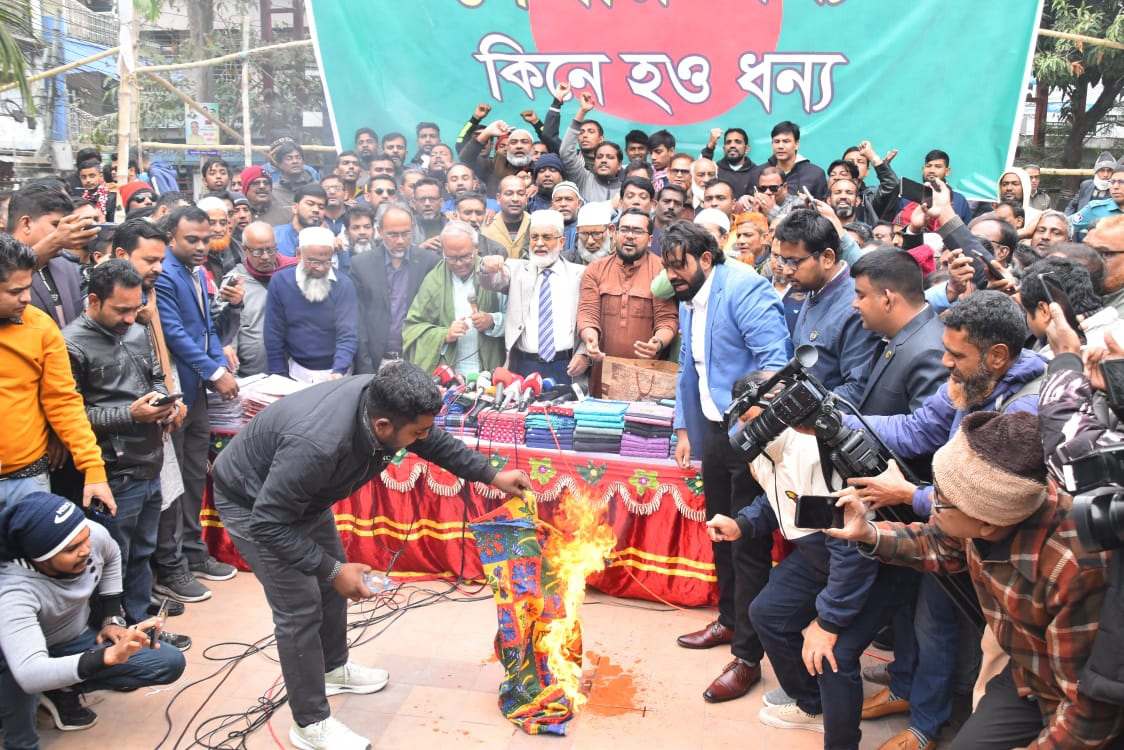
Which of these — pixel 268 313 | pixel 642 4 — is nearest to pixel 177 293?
pixel 268 313

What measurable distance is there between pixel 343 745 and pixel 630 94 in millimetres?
6670

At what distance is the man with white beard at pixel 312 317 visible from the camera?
5.67 meters

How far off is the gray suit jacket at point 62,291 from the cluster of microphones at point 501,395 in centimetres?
197

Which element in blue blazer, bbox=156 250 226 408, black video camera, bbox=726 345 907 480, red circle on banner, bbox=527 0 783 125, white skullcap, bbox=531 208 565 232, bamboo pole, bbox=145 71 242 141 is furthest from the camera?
bamboo pole, bbox=145 71 242 141

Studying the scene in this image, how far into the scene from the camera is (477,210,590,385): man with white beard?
5.72 meters

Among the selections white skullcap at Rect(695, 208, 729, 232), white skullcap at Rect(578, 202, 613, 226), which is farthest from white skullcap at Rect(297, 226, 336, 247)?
white skullcap at Rect(695, 208, 729, 232)

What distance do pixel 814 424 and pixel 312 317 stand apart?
3.71 meters

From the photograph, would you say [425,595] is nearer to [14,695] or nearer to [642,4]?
[14,695]

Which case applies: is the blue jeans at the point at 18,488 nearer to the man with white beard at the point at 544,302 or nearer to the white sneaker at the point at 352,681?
the white sneaker at the point at 352,681

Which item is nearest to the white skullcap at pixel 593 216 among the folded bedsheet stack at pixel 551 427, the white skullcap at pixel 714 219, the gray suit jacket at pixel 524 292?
the gray suit jacket at pixel 524 292

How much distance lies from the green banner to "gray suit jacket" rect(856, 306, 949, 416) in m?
4.98

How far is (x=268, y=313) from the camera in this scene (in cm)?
571

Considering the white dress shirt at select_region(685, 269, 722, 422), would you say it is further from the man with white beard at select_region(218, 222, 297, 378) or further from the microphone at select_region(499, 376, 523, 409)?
the man with white beard at select_region(218, 222, 297, 378)

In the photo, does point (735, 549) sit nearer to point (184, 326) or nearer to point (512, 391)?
point (512, 391)
